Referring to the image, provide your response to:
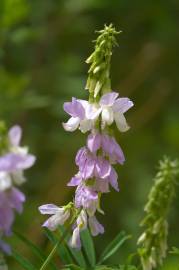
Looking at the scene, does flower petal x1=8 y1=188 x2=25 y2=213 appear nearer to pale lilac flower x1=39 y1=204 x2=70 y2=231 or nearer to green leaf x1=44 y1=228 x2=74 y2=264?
pale lilac flower x1=39 y1=204 x2=70 y2=231

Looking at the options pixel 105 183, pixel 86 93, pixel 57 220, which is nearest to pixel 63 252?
pixel 57 220

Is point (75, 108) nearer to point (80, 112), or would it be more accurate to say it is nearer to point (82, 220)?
point (80, 112)

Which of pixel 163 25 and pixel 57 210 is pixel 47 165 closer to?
pixel 163 25


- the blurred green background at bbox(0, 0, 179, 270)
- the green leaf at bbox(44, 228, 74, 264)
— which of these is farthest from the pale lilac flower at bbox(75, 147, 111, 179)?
the blurred green background at bbox(0, 0, 179, 270)

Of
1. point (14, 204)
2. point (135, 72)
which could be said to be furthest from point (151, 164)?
point (14, 204)

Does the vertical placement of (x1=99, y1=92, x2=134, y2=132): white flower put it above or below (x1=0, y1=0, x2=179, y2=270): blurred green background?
below

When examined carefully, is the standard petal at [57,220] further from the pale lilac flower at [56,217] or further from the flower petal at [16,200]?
the flower petal at [16,200]
